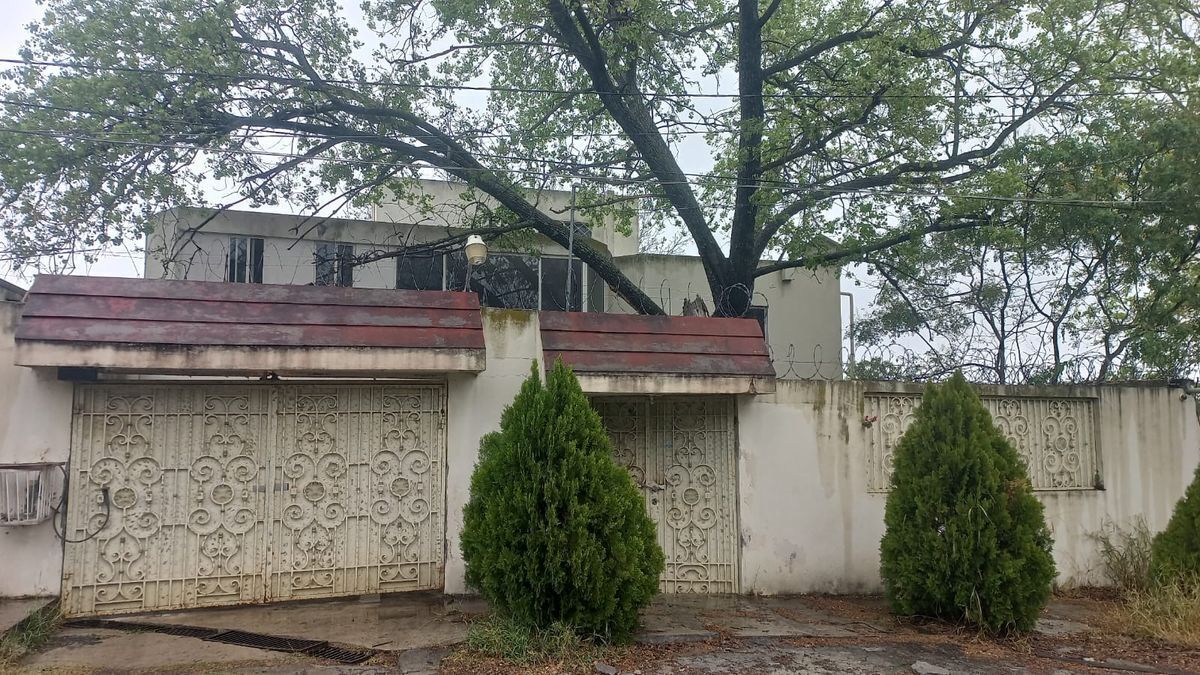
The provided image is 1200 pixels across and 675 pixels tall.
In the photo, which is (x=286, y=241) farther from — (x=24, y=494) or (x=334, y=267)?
(x=24, y=494)

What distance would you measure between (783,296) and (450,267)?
6729 mm

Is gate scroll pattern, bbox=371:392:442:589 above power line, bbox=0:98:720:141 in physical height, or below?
below

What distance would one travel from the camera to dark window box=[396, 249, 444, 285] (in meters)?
12.3

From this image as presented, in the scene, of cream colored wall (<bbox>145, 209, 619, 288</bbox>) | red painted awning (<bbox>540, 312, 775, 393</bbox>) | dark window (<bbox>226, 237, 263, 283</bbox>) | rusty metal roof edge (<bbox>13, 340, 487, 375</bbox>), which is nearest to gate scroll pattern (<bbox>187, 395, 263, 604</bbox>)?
rusty metal roof edge (<bbox>13, 340, 487, 375</bbox>)

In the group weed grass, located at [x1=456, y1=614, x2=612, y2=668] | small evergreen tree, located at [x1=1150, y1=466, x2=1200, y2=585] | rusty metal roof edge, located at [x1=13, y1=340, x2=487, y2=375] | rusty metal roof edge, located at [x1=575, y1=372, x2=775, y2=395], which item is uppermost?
rusty metal roof edge, located at [x1=13, y1=340, x2=487, y2=375]

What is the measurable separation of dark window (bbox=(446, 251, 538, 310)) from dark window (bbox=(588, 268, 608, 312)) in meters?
1.05

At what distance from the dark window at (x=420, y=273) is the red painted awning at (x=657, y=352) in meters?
6.22

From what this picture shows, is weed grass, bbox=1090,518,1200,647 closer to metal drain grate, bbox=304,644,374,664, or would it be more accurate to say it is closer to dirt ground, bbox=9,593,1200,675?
dirt ground, bbox=9,593,1200,675

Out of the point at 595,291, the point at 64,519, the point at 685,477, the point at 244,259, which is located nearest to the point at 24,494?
the point at 64,519

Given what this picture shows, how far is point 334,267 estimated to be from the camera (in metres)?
11.7

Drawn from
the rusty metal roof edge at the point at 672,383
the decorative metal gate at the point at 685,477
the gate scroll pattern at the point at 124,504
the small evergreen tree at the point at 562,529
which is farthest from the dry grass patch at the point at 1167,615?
the gate scroll pattern at the point at 124,504

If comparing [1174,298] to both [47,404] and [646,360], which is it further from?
[47,404]

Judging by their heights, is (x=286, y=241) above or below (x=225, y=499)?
above

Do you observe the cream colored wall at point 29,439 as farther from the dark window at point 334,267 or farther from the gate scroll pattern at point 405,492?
the dark window at point 334,267
